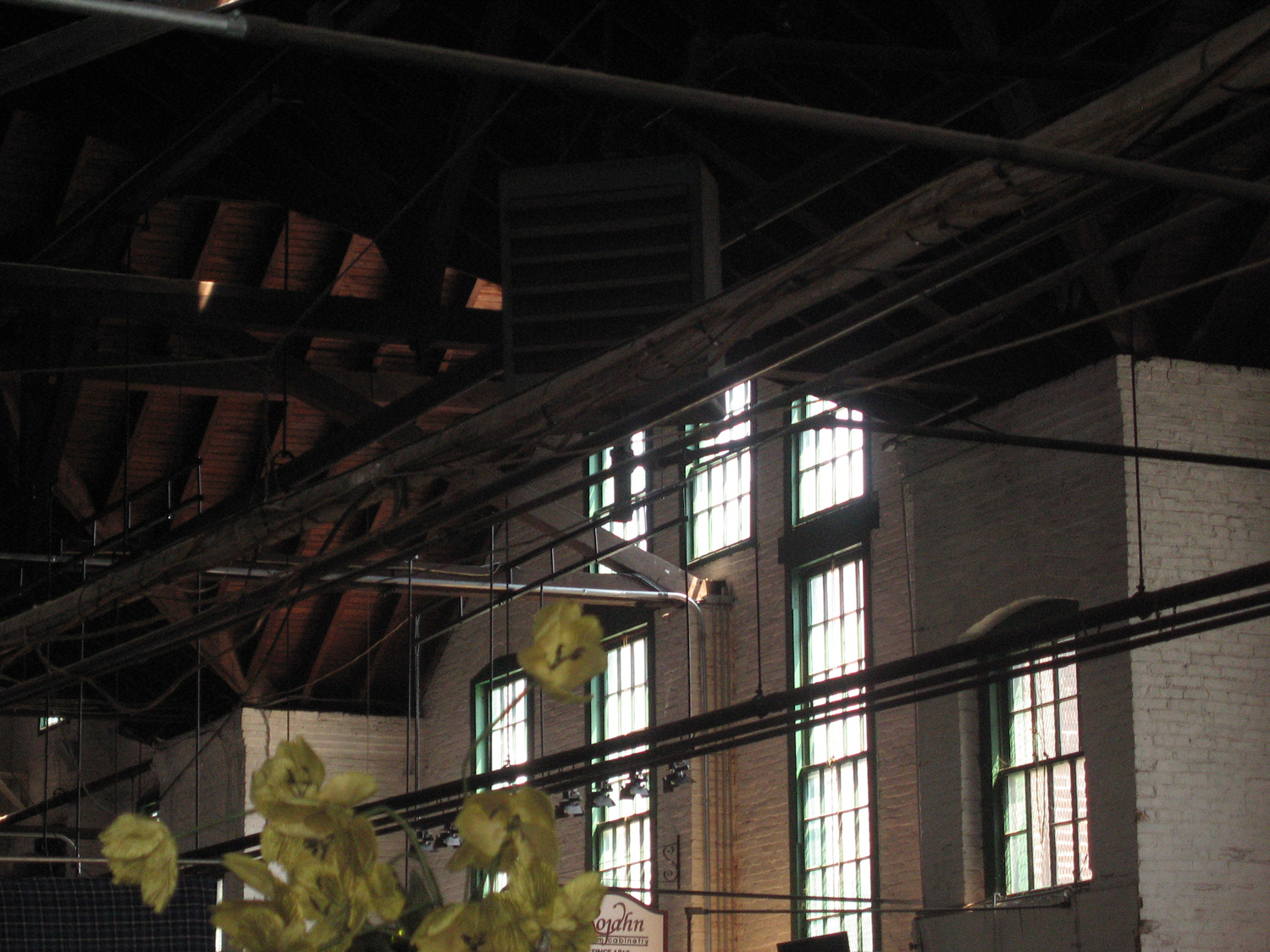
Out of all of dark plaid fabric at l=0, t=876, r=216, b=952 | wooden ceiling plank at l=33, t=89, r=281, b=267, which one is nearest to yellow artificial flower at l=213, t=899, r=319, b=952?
dark plaid fabric at l=0, t=876, r=216, b=952

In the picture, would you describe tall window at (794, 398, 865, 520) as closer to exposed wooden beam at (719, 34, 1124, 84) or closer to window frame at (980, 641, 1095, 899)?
window frame at (980, 641, 1095, 899)

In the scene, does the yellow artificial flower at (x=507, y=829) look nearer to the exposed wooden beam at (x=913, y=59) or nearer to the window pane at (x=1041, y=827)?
the exposed wooden beam at (x=913, y=59)

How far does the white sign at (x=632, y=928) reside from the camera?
1281cm

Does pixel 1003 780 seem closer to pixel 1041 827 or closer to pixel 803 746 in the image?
pixel 1041 827

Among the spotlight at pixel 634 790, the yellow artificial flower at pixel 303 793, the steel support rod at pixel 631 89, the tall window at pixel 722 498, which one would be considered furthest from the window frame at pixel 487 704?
the yellow artificial flower at pixel 303 793

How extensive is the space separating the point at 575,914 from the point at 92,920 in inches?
195

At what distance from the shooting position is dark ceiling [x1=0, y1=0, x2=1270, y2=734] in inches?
299

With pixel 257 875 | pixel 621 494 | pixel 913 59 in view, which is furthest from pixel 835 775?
pixel 257 875

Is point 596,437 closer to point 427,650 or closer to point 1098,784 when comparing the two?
point 1098,784

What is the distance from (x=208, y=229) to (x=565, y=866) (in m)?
6.65

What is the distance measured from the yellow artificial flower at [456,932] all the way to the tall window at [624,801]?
12967 millimetres

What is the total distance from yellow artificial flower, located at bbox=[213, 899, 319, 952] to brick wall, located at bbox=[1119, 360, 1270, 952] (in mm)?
8620

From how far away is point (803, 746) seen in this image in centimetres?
1338

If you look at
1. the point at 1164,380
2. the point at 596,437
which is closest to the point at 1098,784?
the point at 1164,380
